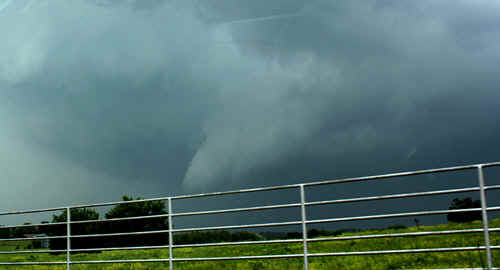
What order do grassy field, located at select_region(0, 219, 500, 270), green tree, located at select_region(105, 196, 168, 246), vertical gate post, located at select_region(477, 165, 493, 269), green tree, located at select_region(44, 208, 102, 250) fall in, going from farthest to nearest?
green tree, located at select_region(105, 196, 168, 246)
green tree, located at select_region(44, 208, 102, 250)
grassy field, located at select_region(0, 219, 500, 270)
vertical gate post, located at select_region(477, 165, 493, 269)

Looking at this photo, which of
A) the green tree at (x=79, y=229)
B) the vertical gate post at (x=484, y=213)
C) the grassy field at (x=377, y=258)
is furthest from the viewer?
the green tree at (x=79, y=229)

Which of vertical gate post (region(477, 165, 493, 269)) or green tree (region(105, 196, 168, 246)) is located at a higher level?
green tree (region(105, 196, 168, 246))

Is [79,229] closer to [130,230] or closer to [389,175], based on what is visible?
[130,230]

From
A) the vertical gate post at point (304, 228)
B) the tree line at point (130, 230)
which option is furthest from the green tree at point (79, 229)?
the vertical gate post at point (304, 228)

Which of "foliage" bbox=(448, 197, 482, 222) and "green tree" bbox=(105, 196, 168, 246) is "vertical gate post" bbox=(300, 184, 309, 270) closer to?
"foliage" bbox=(448, 197, 482, 222)

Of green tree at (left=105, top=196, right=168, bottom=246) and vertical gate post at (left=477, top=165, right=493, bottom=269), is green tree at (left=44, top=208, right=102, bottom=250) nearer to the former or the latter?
green tree at (left=105, top=196, right=168, bottom=246)

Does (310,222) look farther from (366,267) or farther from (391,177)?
(366,267)

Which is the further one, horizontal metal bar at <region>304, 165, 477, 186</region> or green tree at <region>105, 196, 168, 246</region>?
green tree at <region>105, 196, 168, 246</region>

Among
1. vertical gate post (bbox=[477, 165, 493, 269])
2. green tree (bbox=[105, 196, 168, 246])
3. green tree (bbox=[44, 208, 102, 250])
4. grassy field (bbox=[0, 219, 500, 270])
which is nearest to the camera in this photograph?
vertical gate post (bbox=[477, 165, 493, 269])

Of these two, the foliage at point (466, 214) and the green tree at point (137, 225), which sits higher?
the green tree at point (137, 225)

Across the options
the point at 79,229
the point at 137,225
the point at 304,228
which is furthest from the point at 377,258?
the point at 137,225

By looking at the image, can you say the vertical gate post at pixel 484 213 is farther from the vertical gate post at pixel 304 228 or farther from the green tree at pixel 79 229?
the green tree at pixel 79 229

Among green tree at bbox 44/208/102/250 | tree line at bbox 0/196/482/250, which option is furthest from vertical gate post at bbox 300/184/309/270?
green tree at bbox 44/208/102/250

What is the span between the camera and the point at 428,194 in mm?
6227
